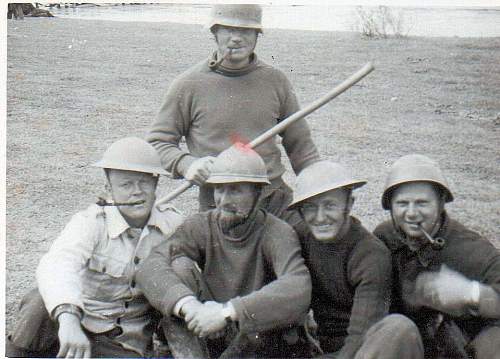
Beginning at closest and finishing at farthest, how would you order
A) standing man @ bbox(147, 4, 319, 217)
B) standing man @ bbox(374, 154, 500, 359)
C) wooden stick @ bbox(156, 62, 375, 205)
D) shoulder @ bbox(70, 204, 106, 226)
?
standing man @ bbox(374, 154, 500, 359) < shoulder @ bbox(70, 204, 106, 226) < wooden stick @ bbox(156, 62, 375, 205) < standing man @ bbox(147, 4, 319, 217)

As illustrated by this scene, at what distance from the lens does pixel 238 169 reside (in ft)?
7.54

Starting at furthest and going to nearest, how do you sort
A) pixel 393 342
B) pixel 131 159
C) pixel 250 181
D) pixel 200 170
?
pixel 200 170 → pixel 131 159 → pixel 250 181 → pixel 393 342

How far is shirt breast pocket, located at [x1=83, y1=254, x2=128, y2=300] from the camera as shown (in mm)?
2438

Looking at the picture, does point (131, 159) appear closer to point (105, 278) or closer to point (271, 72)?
point (105, 278)

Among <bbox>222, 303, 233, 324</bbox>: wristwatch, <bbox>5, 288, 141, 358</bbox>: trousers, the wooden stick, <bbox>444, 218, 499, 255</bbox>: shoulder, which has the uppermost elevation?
the wooden stick

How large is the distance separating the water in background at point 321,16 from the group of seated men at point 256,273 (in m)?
0.89

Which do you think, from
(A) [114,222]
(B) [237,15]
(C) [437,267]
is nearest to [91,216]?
(A) [114,222]

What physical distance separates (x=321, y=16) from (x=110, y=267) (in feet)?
5.15

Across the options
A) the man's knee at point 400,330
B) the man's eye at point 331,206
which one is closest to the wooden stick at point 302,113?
the man's eye at point 331,206

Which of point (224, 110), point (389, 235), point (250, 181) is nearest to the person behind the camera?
point (250, 181)

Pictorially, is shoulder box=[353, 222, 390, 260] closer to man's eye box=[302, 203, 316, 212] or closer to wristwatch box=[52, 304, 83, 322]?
man's eye box=[302, 203, 316, 212]

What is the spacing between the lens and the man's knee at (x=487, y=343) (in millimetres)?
2195

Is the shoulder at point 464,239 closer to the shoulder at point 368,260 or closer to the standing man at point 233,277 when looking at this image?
the shoulder at point 368,260

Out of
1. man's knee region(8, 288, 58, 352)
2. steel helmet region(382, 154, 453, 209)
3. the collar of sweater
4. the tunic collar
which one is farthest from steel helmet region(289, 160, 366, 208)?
man's knee region(8, 288, 58, 352)
